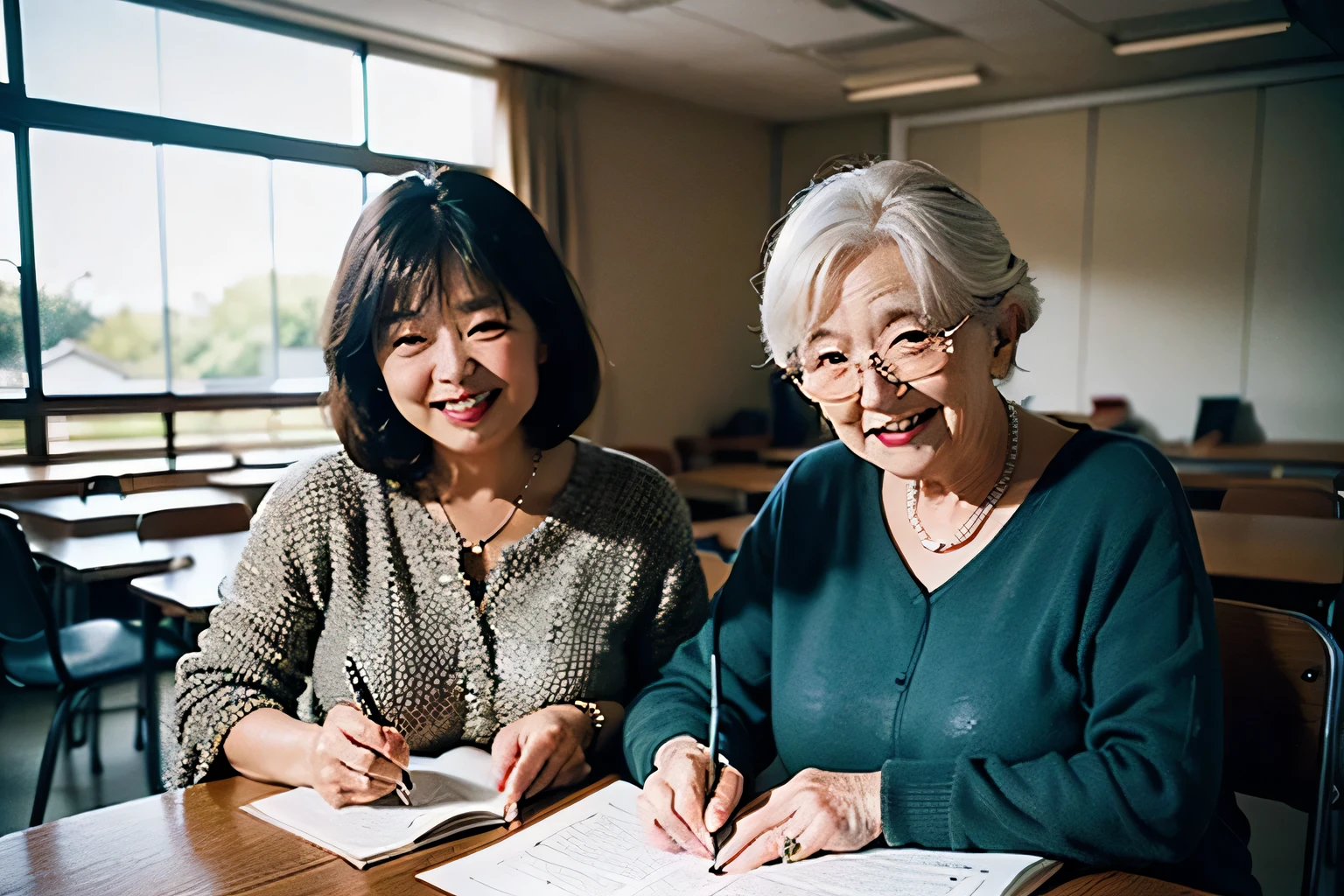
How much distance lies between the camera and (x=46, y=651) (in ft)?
9.09

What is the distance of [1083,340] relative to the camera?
6.62m

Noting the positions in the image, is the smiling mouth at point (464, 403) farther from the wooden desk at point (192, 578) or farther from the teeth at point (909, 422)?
the wooden desk at point (192, 578)

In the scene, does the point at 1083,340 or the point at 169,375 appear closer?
the point at 169,375

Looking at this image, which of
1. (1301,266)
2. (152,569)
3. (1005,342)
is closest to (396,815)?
(1005,342)

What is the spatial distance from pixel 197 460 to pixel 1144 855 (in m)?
4.84

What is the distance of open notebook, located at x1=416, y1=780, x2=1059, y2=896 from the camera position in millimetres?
836

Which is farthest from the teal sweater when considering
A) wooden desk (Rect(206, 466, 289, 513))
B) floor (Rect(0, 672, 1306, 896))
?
wooden desk (Rect(206, 466, 289, 513))

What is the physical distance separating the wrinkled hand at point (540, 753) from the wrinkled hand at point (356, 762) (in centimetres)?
11

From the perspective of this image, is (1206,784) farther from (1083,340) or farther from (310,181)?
(1083,340)

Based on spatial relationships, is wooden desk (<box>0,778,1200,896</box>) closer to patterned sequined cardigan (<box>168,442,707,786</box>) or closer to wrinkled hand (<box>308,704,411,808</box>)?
wrinkled hand (<box>308,704,411,808</box>)

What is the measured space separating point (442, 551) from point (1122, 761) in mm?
803

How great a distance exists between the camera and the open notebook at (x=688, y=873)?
0.84 metres

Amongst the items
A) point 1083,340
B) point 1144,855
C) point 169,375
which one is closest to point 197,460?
point 169,375

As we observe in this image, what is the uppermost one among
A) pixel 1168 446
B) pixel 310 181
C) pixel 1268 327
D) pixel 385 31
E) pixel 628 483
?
pixel 385 31
